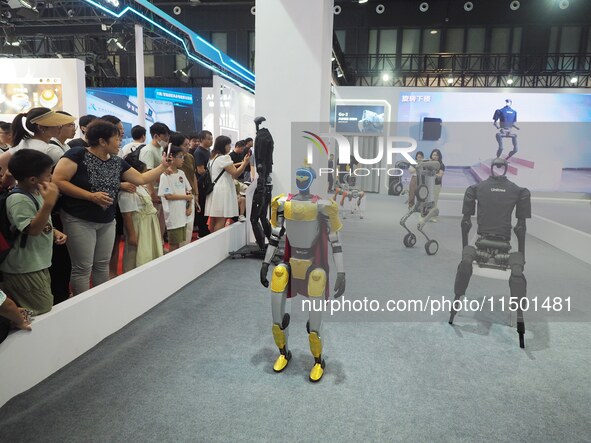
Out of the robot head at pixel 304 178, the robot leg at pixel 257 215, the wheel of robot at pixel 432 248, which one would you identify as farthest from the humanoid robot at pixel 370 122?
the robot head at pixel 304 178

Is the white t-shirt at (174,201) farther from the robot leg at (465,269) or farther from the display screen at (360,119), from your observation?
the display screen at (360,119)

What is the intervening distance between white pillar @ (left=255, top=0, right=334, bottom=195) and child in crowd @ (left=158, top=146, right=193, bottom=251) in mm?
2093

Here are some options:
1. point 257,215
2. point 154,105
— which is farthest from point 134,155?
point 154,105

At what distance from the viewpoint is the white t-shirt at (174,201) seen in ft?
14.5

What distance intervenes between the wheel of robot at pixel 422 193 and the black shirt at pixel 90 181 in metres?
4.75

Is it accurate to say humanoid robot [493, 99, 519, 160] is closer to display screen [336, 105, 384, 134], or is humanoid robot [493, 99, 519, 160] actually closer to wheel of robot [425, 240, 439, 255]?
display screen [336, 105, 384, 134]

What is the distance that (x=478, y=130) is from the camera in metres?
12.4

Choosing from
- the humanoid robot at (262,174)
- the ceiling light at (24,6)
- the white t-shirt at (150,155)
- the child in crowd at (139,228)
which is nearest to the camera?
the child in crowd at (139,228)

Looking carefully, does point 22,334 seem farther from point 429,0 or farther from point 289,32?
point 429,0

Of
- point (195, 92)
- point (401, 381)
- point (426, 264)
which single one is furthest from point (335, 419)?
point (195, 92)

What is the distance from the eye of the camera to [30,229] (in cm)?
252

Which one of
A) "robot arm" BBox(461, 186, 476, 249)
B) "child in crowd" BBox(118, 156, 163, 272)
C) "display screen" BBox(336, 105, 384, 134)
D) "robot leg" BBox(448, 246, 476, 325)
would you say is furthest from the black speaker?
"child in crowd" BBox(118, 156, 163, 272)

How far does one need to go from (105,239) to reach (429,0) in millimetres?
17538

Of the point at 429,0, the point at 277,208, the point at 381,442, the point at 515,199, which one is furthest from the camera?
the point at 429,0
